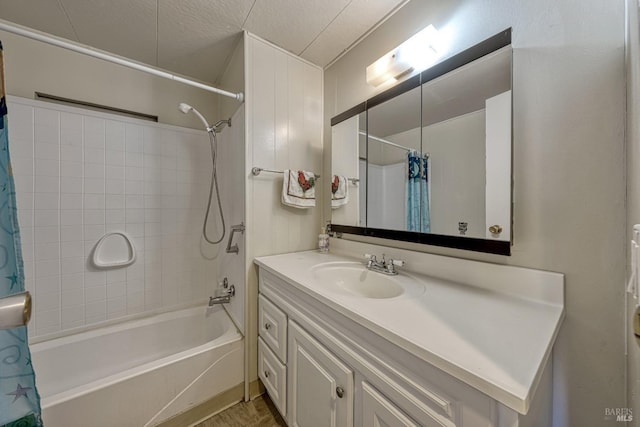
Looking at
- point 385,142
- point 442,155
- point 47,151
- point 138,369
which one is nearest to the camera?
point 442,155

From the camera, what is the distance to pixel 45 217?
4.77 feet

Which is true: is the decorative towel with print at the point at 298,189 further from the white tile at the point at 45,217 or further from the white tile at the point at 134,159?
the white tile at the point at 45,217

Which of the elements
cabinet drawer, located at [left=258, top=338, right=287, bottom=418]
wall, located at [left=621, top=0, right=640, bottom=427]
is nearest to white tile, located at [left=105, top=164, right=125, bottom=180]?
cabinet drawer, located at [left=258, top=338, right=287, bottom=418]

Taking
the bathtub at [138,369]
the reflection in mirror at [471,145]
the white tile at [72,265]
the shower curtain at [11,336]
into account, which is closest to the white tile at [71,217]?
the white tile at [72,265]

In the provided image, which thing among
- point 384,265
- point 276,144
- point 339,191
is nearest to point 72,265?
point 276,144

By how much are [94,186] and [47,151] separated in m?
0.30

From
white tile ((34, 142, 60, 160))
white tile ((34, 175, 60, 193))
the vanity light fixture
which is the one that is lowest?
white tile ((34, 175, 60, 193))

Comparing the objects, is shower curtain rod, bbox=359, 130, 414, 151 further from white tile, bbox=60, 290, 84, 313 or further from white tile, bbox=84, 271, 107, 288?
white tile, bbox=60, 290, 84, 313

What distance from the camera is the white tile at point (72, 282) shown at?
59.6 inches

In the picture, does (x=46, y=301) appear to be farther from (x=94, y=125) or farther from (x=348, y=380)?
(x=348, y=380)

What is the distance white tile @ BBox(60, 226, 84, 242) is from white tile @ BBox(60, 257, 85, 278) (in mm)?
135

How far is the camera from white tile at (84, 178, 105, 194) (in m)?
1.57

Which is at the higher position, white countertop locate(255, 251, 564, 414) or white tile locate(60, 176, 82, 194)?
white tile locate(60, 176, 82, 194)

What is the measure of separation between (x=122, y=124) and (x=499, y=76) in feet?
7.46
